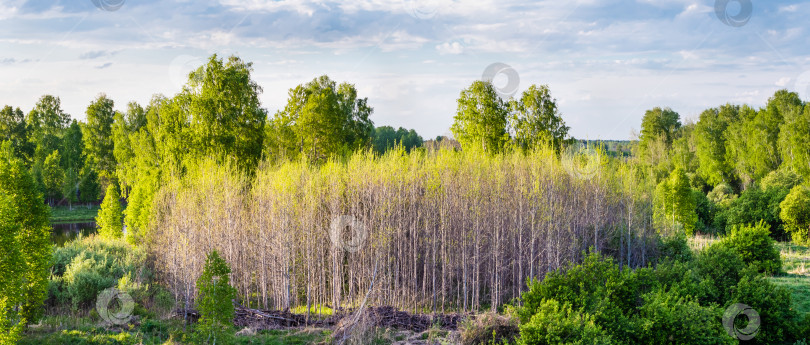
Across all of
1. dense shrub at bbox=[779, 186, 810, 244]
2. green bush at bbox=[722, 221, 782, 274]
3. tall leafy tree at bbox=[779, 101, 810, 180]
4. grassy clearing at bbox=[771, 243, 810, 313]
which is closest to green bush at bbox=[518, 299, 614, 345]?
grassy clearing at bbox=[771, 243, 810, 313]

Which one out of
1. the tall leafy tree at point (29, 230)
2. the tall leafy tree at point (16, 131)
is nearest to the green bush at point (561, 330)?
the tall leafy tree at point (29, 230)

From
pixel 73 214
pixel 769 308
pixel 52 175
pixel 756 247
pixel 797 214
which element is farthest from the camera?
pixel 73 214

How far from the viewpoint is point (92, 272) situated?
60.0 ft

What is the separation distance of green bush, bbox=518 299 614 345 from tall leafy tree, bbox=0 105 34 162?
173 feet

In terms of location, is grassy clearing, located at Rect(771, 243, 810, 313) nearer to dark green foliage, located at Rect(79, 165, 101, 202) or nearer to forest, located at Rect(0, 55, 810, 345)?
forest, located at Rect(0, 55, 810, 345)

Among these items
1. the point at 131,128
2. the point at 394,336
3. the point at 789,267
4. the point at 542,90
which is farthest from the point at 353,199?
the point at 131,128

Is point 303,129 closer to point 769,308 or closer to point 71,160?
point 769,308

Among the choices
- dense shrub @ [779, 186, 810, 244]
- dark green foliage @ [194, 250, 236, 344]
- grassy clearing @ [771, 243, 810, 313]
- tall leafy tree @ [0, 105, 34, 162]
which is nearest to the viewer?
dark green foliage @ [194, 250, 236, 344]

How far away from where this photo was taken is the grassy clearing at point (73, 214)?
4638cm

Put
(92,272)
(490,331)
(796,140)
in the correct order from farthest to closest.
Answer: (796,140) → (92,272) → (490,331)

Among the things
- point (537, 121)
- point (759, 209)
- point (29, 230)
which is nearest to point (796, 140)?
point (759, 209)

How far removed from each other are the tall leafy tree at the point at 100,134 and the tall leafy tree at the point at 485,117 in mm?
32938

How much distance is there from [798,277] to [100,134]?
47.8m

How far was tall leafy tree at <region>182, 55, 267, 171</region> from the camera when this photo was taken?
22.6m
